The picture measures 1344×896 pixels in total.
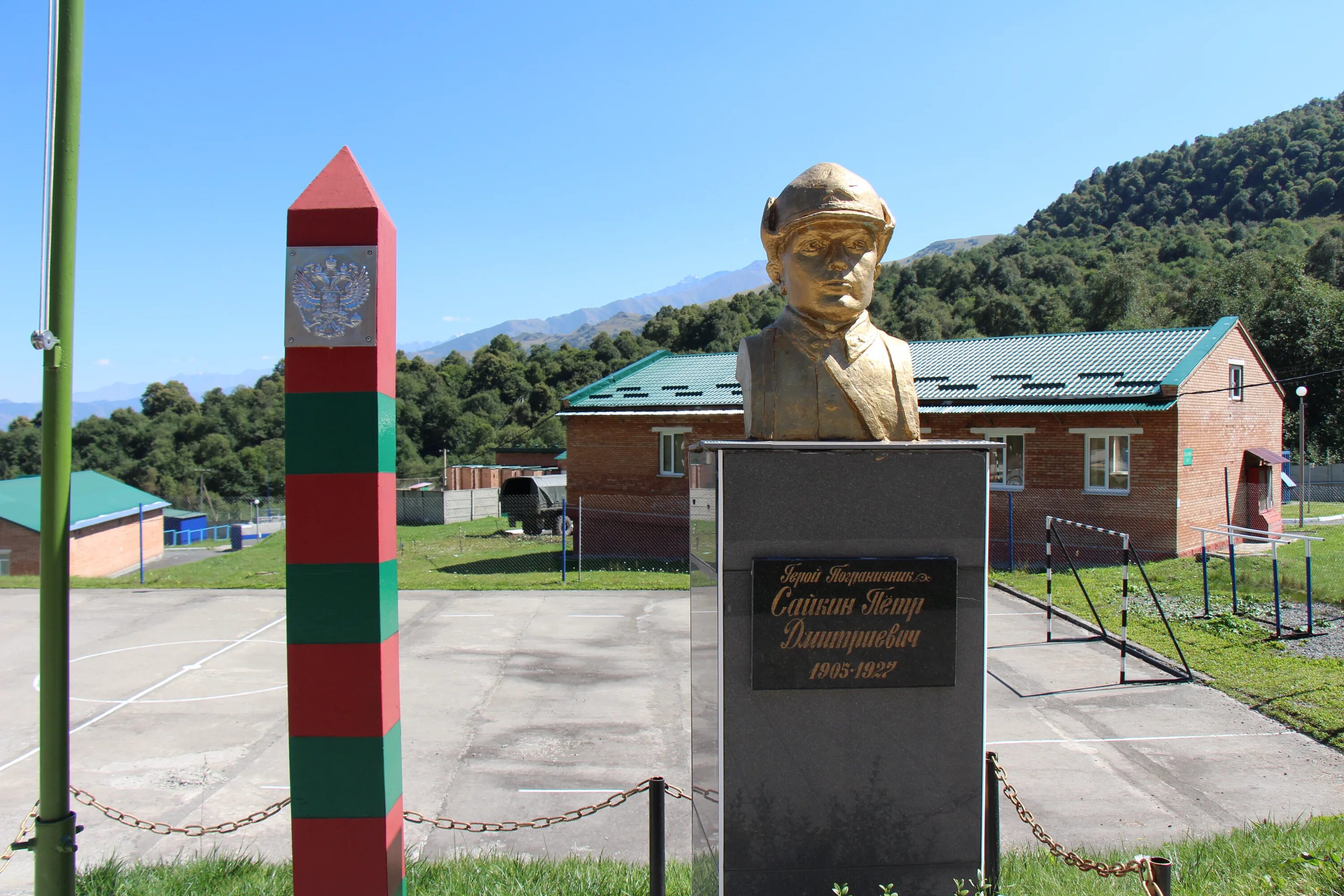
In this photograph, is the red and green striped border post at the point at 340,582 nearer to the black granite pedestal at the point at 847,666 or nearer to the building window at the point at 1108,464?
the black granite pedestal at the point at 847,666

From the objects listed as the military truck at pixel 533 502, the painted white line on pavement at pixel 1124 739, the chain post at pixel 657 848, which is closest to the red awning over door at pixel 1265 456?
the painted white line on pavement at pixel 1124 739

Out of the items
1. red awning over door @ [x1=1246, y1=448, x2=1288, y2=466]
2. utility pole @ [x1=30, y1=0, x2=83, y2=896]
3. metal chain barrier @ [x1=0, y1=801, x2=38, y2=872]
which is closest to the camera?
utility pole @ [x1=30, y1=0, x2=83, y2=896]

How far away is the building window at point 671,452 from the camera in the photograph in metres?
22.3

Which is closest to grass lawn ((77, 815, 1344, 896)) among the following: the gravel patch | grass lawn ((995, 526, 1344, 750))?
grass lawn ((995, 526, 1344, 750))

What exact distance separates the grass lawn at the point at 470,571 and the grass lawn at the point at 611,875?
10.8 meters

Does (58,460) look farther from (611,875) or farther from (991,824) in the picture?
(991,824)

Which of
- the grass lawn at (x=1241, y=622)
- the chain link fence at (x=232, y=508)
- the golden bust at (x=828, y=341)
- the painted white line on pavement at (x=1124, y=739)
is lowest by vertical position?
the chain link fence at (x=232, y=508)

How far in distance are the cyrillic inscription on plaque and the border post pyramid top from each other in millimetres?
2371

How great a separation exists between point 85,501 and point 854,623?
33.3 metres

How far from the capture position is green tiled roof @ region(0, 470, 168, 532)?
27328 mm

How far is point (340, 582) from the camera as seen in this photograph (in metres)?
3.74

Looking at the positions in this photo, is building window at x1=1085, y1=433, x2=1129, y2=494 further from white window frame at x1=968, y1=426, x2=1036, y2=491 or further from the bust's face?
the bust's face

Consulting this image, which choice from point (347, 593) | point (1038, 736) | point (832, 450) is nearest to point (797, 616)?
point (832, 450)

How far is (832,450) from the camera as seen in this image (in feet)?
12.8
